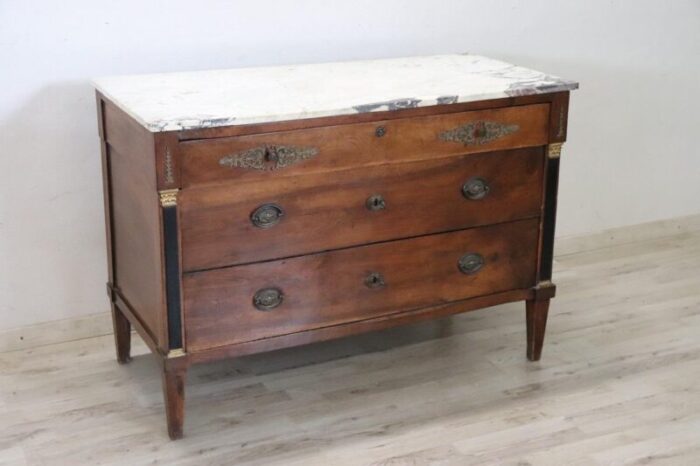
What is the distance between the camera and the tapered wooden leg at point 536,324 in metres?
2.78

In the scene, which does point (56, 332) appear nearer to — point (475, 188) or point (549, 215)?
point (475, 188)

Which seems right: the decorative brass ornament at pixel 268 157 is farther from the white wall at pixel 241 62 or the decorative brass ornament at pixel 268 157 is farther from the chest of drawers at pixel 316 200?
the white wall at pixel 241 62

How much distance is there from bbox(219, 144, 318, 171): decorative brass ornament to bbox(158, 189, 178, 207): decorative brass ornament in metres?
0.12

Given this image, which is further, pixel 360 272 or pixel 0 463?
pixel 360 272

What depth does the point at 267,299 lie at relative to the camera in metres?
2.41

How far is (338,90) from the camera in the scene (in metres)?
2.48

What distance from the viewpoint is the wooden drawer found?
2297 millimetres

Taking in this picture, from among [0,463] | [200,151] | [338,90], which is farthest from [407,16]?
[0,463]

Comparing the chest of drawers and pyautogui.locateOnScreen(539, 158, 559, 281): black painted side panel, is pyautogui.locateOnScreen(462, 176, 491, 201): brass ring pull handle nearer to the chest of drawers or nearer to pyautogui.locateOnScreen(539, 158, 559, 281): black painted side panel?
the chest of drawers

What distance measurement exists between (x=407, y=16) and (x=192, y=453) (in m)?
1.38

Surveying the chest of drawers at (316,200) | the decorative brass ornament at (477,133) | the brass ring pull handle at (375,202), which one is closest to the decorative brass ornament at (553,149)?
the chest of drawers at (316,200)

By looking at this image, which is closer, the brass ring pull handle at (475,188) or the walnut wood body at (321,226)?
the walnut wood body at (321,226)

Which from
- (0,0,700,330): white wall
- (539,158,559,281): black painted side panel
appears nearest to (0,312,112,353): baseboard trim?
(0,0,700,330): white wall

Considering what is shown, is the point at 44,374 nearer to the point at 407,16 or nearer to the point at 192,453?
the point at 192,453
